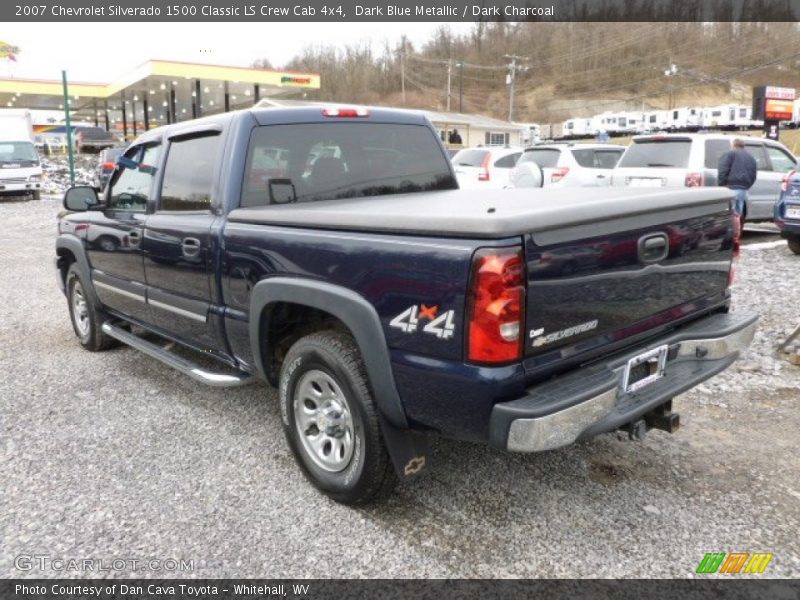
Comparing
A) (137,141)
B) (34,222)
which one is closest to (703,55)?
(34,222)

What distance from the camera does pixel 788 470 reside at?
10.9ft

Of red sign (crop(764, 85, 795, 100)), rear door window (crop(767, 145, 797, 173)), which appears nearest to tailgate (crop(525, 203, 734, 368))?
rear door window (crop(767, 145, 797, 173))

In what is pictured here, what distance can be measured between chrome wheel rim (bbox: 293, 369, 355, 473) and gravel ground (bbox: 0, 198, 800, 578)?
0.22 meters

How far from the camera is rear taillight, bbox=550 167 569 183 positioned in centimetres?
1255

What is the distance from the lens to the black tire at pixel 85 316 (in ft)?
17.7

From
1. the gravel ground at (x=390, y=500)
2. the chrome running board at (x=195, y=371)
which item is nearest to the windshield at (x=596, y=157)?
the gravel ground at (x=390, y=500)

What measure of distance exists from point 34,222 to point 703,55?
349ft

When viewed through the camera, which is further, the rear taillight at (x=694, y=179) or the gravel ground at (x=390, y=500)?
the rear taillight at (x=694, y=179)

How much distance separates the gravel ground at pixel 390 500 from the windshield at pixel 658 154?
6117 millimetres

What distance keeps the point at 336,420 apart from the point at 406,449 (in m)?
0.43

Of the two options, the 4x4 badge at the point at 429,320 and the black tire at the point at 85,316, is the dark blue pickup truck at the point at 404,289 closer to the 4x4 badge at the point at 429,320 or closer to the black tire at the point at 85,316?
the 4x4 badge at the point at 429,320

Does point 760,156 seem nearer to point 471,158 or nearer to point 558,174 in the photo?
point 558,174

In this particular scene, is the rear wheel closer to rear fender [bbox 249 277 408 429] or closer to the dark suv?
rear fender [bbox 249 277 408 429]

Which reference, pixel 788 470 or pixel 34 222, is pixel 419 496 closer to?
pixel 788 470
